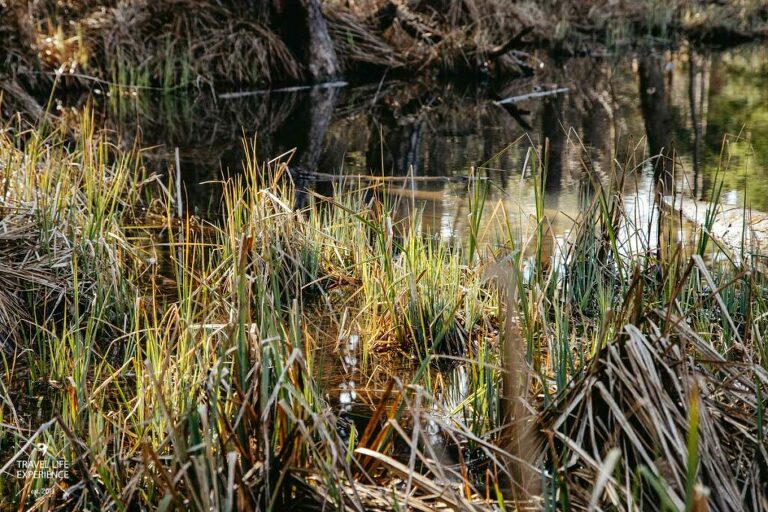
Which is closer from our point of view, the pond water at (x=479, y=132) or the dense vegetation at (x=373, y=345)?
the dense vegetation at (x=373, y=345)

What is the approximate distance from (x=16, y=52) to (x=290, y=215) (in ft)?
25.4

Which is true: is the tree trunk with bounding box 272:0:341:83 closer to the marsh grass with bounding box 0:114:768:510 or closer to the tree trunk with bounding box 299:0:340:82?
the tree trunk with bounding box 299:0:340:82

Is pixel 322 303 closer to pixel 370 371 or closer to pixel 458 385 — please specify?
pixel 370 371

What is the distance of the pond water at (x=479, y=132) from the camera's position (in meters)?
5.41

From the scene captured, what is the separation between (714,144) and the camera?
7.61 metres

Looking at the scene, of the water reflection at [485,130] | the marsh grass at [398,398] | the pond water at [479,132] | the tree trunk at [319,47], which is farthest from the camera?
the tree trunk at [319,47]

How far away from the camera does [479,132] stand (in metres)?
8.46

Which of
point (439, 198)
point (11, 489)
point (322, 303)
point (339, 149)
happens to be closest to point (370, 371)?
point (322, 303)

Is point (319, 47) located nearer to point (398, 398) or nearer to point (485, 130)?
point (485, 130)

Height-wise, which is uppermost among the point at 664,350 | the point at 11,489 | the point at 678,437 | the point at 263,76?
the point at 263,76

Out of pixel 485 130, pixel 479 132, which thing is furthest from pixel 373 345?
pixel 485 130

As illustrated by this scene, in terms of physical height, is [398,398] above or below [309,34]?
below

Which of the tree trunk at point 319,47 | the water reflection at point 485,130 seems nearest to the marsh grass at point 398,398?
the water reflection at point 485,130

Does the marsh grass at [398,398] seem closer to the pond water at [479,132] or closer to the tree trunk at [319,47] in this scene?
the pond water at [479,132]
